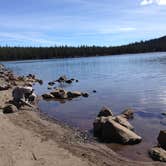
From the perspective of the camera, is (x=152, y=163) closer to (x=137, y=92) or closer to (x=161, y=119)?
(x=161, y=119)

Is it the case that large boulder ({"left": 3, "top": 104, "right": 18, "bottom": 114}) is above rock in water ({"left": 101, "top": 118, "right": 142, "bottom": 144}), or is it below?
above

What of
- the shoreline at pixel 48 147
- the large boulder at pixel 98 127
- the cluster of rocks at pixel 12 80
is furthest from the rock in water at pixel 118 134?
the cluster of rocks at pixel 12 80

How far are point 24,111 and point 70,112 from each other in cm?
381

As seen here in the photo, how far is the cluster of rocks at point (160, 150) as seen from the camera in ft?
42.4

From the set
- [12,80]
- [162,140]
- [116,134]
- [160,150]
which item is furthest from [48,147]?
[12,80]

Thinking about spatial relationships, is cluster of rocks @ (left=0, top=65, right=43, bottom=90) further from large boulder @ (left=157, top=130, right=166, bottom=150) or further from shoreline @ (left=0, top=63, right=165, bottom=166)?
large boulder @ (left=157, top=130, right=166, bottom=150)

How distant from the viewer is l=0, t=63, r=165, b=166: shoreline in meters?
11.6

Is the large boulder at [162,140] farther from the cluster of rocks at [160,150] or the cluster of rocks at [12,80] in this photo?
the cluster of rocks at [12,80]

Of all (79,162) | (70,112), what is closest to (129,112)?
(70,112)

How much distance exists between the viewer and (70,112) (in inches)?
931

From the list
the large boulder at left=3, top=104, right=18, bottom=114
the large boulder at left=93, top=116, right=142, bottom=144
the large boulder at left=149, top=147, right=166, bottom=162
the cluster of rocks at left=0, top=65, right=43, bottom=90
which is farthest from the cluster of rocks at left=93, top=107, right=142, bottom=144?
the cluster of rocks at left=0, top=65, right=43, bottom=90

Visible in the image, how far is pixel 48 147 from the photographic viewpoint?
520 inches

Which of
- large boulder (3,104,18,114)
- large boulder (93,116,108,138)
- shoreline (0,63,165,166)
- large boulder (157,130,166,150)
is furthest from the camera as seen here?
large boulder (3,104,18,114)

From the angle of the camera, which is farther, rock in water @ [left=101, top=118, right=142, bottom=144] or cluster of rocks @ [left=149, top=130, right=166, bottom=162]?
rock in water @ [left=101, top=118, right=142, bottom=144]
